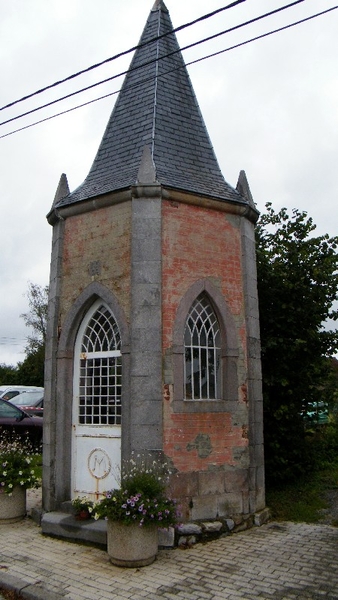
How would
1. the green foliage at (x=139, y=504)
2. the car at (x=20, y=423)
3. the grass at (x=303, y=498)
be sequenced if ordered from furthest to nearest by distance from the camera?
the car at (x=20, y=423) < the grass at (x=303, y=498) < the green foliage at (x=139, y=504)

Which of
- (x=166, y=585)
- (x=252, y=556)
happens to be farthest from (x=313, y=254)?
(x=166, y=585)

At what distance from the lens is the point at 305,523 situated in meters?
7.86

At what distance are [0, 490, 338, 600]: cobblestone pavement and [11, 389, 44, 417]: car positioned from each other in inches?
388

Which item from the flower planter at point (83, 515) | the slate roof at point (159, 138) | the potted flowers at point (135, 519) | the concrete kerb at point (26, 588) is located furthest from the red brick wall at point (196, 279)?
the concrete kerb at point (26, 588)

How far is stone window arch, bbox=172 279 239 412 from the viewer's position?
7453mm

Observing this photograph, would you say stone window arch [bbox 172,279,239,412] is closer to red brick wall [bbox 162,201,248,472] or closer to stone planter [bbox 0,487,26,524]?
red brick wall [bbox 162,201,248,472]

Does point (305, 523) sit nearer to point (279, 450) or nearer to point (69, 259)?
point (279, 450)

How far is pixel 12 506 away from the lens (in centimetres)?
802

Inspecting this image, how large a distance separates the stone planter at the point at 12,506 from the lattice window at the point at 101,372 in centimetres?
148

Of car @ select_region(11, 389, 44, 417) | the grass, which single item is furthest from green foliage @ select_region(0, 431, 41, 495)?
car @ select_region(11, 389, 44, 417)

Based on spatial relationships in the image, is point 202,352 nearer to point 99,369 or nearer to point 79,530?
point 99,369

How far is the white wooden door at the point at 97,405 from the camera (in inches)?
299

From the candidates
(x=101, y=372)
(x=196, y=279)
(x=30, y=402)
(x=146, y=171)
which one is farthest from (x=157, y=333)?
(x=30, y=402)

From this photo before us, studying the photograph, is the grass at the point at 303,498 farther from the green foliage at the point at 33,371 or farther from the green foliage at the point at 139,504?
the green foliage at the point at 33,371
